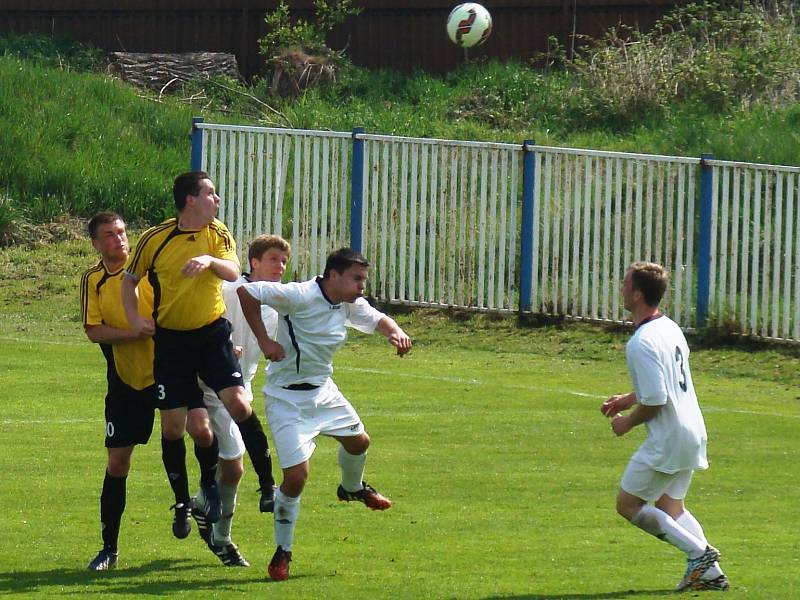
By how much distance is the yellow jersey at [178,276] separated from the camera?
837 centimetres

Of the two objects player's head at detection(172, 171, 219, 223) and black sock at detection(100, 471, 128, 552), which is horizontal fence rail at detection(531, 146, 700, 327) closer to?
player's head at detection(172, 171, 219, 223)

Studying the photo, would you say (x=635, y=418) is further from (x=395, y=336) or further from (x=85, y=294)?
(x=85, y=294)

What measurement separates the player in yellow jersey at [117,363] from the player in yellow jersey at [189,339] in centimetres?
8

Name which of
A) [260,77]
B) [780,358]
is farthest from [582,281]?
[260,77]

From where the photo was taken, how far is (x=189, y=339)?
8375mm

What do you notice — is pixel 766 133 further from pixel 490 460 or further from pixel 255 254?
pixel 255 254

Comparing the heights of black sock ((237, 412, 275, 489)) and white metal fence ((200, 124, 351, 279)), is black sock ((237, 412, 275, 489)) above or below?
below

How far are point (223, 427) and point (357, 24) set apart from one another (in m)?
20.1

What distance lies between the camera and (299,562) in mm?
8211

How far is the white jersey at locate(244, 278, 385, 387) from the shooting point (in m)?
7.96

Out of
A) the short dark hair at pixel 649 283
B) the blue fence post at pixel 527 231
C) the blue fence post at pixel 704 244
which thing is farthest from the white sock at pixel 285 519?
the blue fence post at pixel 527 231

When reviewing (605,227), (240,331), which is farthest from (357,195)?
(240,331)

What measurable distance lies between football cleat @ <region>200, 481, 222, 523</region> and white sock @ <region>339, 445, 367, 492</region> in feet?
2.18

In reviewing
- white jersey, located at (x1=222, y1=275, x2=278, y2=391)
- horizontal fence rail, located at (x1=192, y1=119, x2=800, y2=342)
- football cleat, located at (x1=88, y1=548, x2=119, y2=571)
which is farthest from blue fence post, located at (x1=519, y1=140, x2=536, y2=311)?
football cleat, located at (x1=88, y1=548, x2=119, y2=571)
